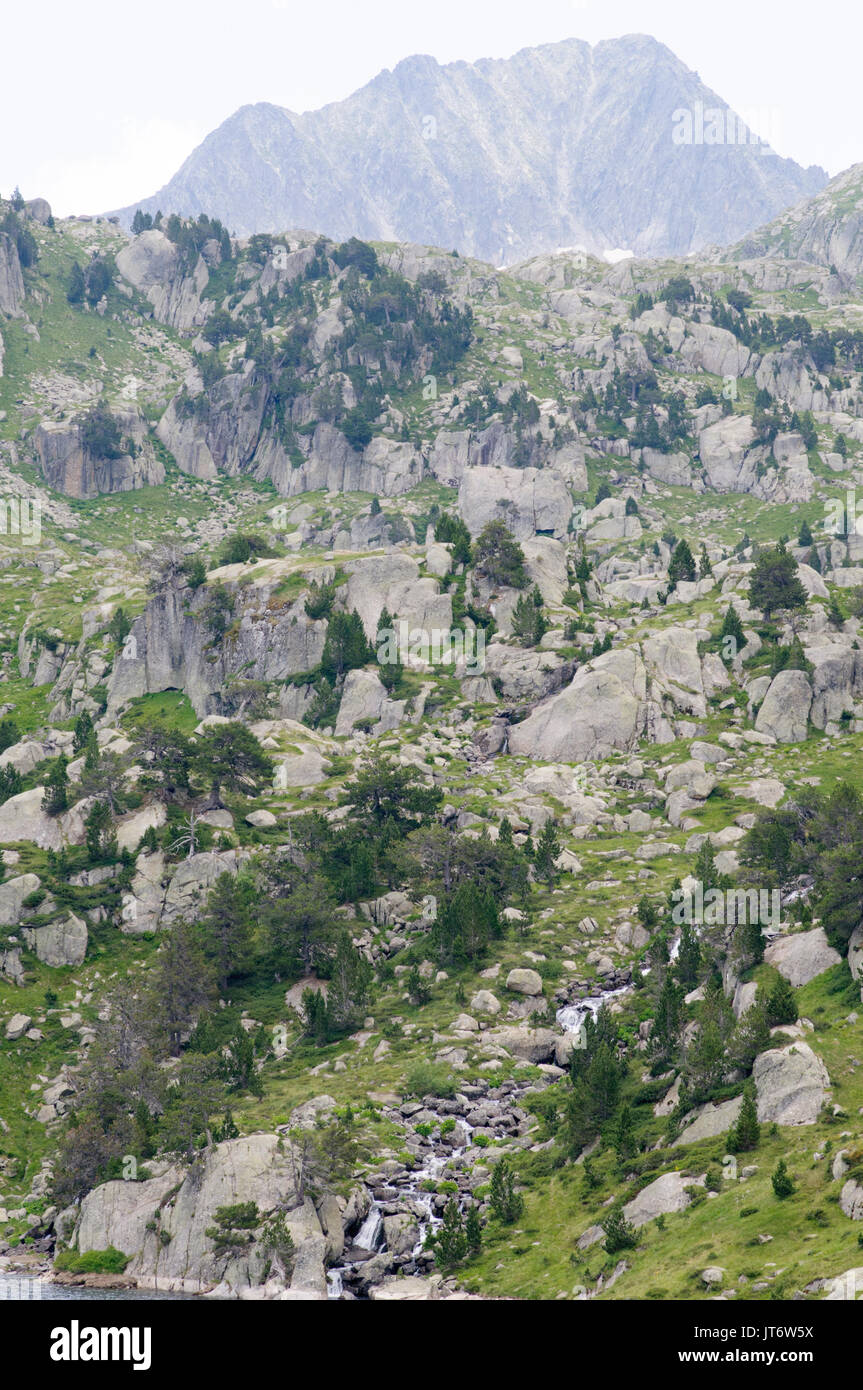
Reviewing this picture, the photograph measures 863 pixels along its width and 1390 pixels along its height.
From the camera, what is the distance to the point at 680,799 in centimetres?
11856

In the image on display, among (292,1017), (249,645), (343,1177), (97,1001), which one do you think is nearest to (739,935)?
(343,1177)

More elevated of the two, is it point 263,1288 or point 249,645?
point 249,645

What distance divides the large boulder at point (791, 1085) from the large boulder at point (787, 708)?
240 feet

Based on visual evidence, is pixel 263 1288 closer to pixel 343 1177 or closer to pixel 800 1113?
pixel 343 1177

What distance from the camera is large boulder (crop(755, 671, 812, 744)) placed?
130 m

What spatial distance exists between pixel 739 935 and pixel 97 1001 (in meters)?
51.1

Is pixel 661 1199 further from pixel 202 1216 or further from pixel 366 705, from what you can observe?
pixel 366 705

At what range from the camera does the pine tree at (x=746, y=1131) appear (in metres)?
56.4

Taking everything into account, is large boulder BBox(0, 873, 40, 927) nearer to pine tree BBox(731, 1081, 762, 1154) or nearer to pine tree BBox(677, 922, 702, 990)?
pine tree BBox(677, 922, 702, 990)

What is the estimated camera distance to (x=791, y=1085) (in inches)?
2301

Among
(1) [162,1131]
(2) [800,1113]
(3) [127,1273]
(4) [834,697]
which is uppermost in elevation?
(4) [834,697]

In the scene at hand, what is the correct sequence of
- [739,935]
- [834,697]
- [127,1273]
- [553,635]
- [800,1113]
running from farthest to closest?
[553,635] → [834,697] → [739,935] → [127,1273] → [800,1113]

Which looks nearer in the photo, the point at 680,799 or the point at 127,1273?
the point at 127,1273
